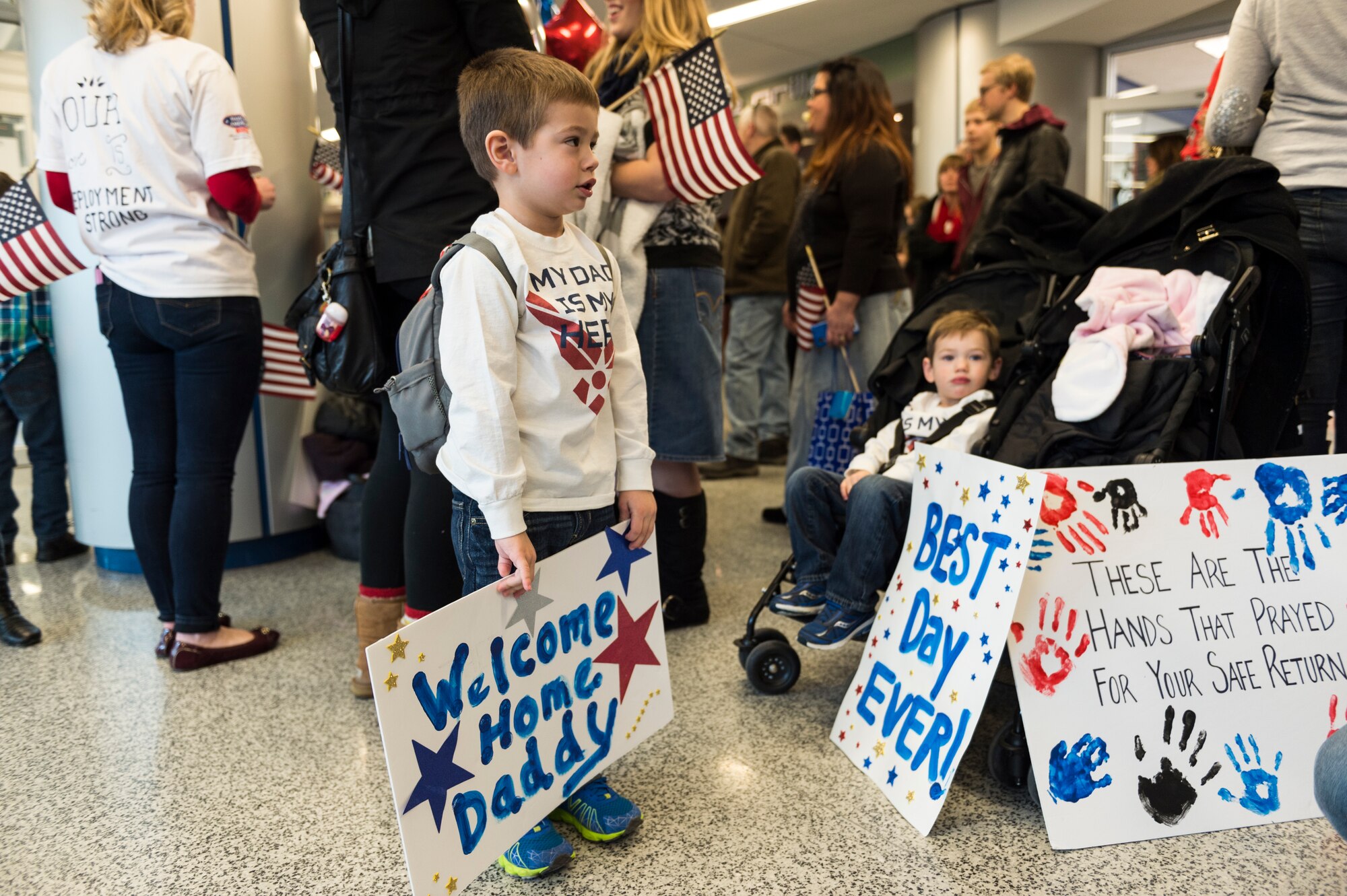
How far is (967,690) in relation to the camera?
1447 millimetres

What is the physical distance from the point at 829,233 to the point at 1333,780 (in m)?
2.43

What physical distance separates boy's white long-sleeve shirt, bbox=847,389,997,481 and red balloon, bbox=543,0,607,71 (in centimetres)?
113

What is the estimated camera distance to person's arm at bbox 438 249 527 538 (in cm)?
121

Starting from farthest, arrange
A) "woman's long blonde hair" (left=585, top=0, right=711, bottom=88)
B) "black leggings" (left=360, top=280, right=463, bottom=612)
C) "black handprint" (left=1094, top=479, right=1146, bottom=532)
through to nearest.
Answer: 1. "woman's long blonde hair" (left=585, top=0, right=711, bottom=88)
2. "black leggings" (left=360, top=280, right=463, bottom=612)
3. "black handprint" (left=1094, top=479, right=1146, bottom=532)

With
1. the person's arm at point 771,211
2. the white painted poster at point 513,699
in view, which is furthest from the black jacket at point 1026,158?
the white painted poster at point 513,699

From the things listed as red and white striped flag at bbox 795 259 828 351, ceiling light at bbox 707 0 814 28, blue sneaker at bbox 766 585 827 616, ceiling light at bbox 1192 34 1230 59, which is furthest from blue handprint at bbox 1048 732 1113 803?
ceiling light at bbox 1192 34 1230 59

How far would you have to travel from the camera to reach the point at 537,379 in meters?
1.29

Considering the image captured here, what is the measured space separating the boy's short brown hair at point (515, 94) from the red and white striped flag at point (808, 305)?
186 cm

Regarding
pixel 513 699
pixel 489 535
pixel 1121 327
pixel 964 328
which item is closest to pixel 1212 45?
pixel 964 328

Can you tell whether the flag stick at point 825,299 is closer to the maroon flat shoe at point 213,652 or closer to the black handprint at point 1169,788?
the black handprint at point 1169,788

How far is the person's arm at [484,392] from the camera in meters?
Result: 1.21

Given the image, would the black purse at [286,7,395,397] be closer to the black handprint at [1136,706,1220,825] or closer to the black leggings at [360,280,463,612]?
the black leggings at [360,280,463,612]

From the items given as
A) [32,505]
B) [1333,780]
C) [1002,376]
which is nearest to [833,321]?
[1002,376]

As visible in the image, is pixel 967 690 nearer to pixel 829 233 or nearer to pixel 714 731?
pixel 714 731
